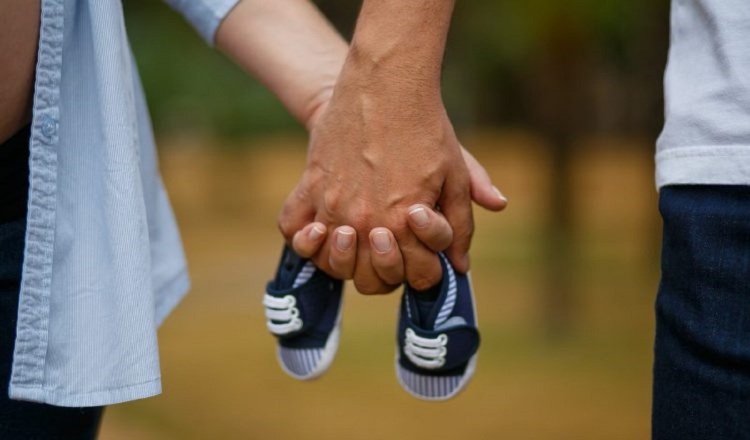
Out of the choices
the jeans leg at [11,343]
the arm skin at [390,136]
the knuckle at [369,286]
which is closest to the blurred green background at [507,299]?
the knuckle at [369,286]

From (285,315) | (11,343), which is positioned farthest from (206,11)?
(11,343)

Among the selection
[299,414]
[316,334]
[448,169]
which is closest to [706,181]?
[448,169]

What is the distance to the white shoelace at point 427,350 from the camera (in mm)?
1504

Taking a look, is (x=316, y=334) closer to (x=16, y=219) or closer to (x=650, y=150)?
(x=16, y=219)

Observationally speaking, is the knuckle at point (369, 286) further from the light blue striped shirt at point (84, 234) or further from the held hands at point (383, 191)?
the light blue striped shirt at point (84, 234)

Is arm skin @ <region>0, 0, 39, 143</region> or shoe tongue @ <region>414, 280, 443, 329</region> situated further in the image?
shoe tongue @ <region>414, 280, 443, 329</region>

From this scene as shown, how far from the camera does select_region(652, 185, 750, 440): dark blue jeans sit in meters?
1.04

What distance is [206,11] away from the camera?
158 cm

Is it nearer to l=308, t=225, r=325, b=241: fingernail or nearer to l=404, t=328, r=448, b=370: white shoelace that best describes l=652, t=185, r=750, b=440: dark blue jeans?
l=404, t=328, r=448, b=370: white shoelace

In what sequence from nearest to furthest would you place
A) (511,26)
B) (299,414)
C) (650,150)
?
1. (299,414)
2. (511,26)
3. (650,150)

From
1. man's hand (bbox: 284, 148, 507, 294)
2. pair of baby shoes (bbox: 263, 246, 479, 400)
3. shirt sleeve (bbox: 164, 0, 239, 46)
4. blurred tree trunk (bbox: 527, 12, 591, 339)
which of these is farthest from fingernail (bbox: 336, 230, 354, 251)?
blurred tree trunk (bbox: 527, 12, 591, 339)

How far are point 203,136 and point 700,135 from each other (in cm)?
1810

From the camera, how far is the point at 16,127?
4.04 feet

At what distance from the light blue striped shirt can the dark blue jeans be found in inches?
26.2
